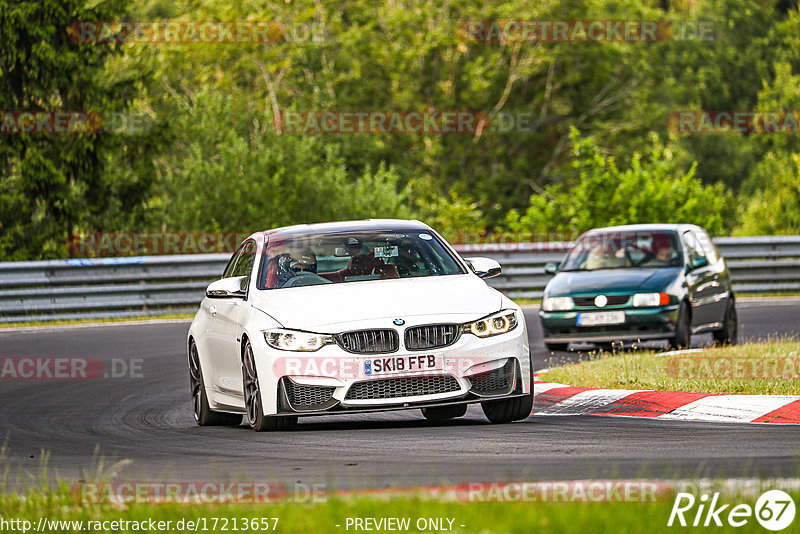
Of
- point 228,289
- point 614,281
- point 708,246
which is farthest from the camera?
point 708,246

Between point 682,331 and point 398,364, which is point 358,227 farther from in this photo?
point 682,331

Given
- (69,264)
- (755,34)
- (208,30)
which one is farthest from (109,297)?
(755,34)

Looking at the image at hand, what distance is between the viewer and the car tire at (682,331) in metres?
16.9

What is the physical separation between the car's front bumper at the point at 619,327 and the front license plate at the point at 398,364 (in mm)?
7551

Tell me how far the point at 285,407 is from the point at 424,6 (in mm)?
43422

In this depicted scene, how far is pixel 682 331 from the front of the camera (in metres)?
17.0

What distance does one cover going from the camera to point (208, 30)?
51.3 meters

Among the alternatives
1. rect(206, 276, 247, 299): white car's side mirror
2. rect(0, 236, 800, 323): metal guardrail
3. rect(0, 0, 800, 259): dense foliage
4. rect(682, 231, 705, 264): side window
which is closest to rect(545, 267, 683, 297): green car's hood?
rect(682, 231, 705, 264): side window

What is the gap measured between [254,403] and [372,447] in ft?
5.00

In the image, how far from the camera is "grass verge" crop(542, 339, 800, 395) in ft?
38.1

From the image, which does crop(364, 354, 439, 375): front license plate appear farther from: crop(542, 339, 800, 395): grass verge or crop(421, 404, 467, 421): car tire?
crop(542, 339, 800, 395): grass verge

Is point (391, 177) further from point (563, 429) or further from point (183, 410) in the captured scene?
point (563, 429)

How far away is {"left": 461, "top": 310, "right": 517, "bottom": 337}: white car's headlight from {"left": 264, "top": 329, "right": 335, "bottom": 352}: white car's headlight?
36.6 inches

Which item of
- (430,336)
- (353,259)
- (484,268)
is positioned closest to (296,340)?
(430,336)
